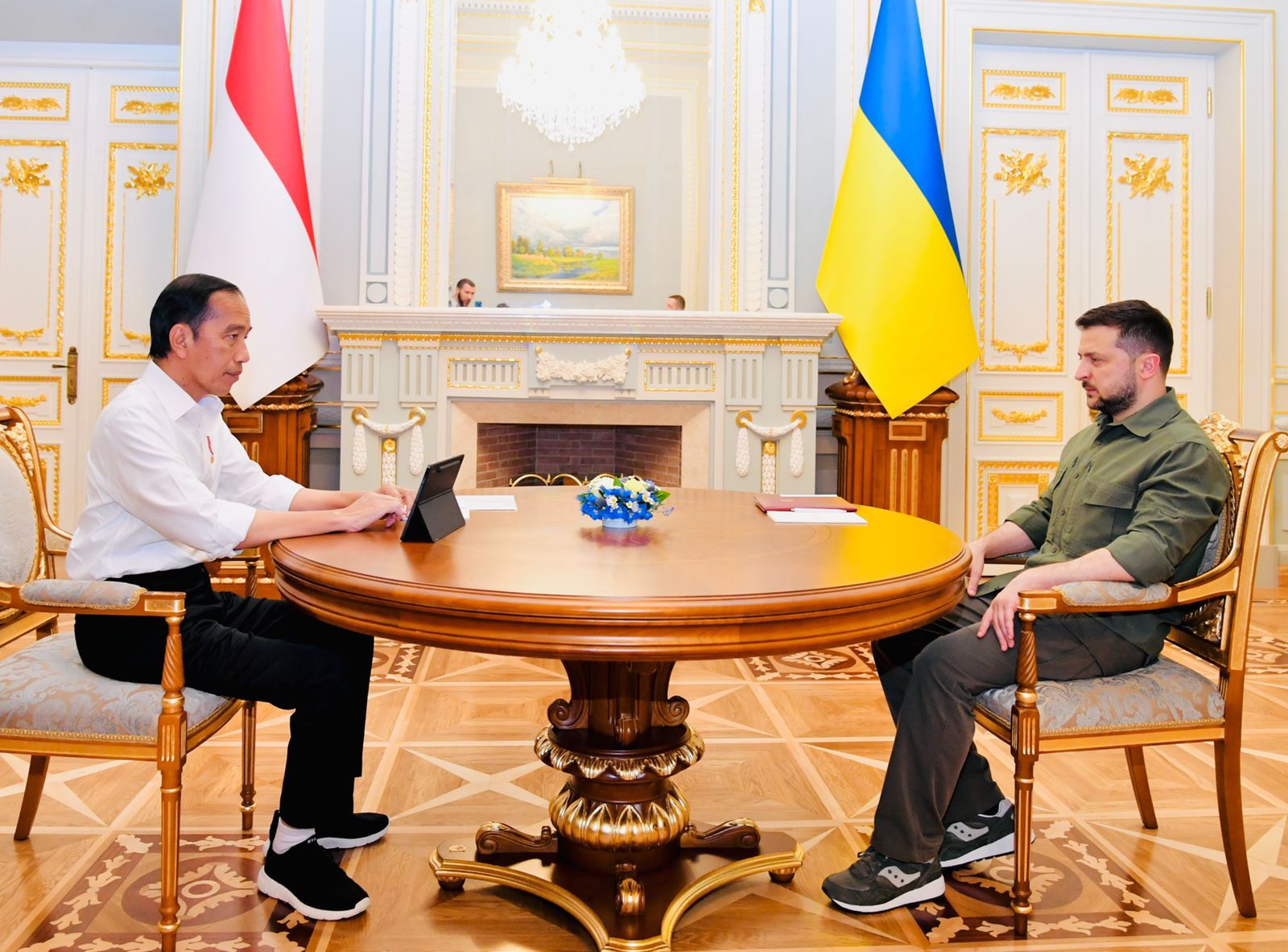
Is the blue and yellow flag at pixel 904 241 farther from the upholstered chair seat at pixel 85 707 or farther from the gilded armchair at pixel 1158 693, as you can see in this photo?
the upholstered chair seat at pixel 85 707

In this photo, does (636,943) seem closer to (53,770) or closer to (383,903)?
(383,903)

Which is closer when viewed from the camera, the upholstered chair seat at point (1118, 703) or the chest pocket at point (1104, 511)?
the upholstered chair seat at point (1118, 703)

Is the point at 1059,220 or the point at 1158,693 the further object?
the point at 1059,220

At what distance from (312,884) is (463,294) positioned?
135 inches

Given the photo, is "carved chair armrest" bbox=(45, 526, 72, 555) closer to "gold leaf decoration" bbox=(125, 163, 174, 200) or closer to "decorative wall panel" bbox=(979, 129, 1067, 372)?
"gold leaf decoration" bbox=(125, 163, 174, 200)

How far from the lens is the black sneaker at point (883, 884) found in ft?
6.73

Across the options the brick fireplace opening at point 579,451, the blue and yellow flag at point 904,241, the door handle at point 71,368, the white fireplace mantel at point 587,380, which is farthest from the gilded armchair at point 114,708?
the door handle at point 71,368

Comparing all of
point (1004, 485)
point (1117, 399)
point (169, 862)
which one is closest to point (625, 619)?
point (169, 862)

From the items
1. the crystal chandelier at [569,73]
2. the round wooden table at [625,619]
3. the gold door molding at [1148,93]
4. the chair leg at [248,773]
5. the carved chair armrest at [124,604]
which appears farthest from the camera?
the gold door molding at [1148,93]

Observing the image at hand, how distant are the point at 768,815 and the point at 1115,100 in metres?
4.39

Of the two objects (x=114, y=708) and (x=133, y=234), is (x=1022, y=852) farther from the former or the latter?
(x=133, y=234)

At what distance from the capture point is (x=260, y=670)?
75.3 inches

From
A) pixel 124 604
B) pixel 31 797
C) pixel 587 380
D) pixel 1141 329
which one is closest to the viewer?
pixel 124 604

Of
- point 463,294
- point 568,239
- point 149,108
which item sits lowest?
point 463,294
